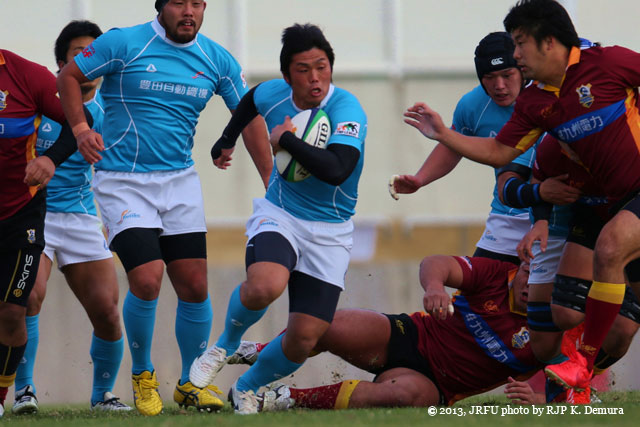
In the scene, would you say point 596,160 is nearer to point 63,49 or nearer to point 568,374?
point 568,374

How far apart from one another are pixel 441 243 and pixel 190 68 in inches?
168

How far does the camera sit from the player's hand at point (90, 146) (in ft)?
19.6

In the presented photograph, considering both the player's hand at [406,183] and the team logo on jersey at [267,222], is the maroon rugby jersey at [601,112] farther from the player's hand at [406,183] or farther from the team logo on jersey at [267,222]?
the team logo on jersey at [267,222]

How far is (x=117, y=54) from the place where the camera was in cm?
642

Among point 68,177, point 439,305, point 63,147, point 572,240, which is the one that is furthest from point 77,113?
point 572,240

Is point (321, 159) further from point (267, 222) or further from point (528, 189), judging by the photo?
point (528, 189)

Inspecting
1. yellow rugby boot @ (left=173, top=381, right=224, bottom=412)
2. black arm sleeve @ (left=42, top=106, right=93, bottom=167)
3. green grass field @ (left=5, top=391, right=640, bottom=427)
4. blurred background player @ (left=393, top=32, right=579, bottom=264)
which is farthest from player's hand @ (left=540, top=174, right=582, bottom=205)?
black arm sleeve @ (left=42, top=106, right=93, bottom=167)

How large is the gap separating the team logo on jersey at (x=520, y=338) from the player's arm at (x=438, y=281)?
463 millimetres

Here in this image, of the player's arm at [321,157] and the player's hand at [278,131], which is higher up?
the player's hand at [278,131]

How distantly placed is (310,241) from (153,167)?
1160mm

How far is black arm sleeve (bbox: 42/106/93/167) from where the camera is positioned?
6035mm

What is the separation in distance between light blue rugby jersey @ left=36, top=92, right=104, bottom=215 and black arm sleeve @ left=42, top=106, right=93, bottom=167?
941 millimetres

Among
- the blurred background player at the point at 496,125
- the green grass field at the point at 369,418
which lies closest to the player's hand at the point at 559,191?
the blurred background player at the point at 496,125

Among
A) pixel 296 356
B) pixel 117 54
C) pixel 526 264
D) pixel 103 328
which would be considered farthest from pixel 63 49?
pixel 526 264
